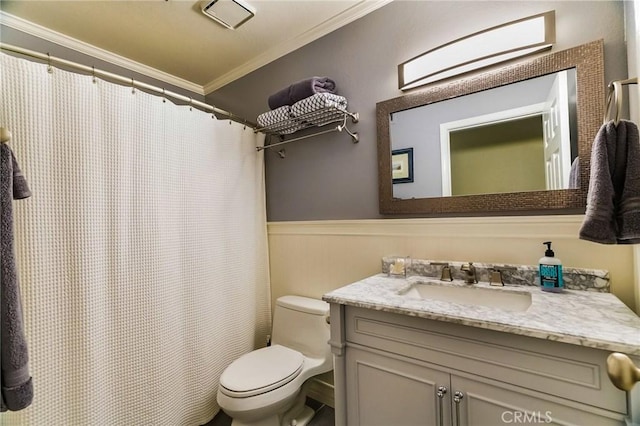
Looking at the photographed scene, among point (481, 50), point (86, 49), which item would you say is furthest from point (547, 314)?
point (86, 49)

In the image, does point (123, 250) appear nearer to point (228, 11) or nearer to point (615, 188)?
point (228, 11)

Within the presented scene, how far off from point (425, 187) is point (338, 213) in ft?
1.77

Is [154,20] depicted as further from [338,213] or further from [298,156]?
[338,213]

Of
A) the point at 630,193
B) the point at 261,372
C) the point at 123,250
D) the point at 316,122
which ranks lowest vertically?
Answer: the point at 261,372

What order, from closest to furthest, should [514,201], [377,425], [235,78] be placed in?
1. [377,425]
2. [514,201]
3. [235,78]

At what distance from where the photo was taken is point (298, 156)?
1.91 metres

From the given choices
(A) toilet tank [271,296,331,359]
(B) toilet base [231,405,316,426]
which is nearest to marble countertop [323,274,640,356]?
(A) toilet tank [271,296,331,359]

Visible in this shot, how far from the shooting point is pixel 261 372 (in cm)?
139

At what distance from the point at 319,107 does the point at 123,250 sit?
122 cm

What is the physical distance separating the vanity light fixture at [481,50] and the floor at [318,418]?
1884 millimetres

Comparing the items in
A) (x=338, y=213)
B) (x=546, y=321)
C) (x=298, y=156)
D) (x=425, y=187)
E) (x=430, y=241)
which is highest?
(x=298, y=156)

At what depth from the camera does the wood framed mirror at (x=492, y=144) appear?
1033 millimetres

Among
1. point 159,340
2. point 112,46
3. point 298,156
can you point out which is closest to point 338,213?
point 298,156

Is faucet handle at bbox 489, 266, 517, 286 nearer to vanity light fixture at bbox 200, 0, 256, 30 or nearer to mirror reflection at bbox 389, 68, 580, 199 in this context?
mirror reflection at bbox 389, 68, 580, 199
